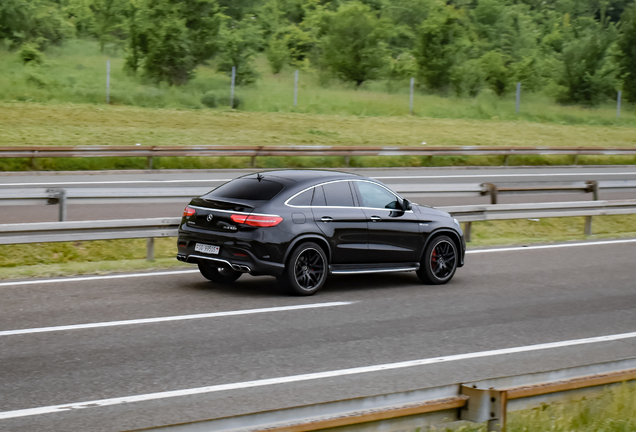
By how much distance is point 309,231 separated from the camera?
9.95 metres

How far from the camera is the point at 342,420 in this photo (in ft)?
12.5

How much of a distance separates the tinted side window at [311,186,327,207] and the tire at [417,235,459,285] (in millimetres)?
1834

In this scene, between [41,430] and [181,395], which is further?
[181,395]

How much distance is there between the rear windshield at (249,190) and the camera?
9.93 meters

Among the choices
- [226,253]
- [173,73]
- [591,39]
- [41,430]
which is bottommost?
[41,430]

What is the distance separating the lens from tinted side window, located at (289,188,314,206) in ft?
32.8

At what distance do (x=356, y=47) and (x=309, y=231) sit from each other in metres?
40.5

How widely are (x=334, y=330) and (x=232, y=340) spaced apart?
113cm

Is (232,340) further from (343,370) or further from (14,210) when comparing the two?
(14,210)

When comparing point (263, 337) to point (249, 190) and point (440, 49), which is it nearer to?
point (249, 190)

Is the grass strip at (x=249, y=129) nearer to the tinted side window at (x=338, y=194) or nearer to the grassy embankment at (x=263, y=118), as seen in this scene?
the grassy embankment at (x=263, y=118)

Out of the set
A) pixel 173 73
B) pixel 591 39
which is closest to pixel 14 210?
pixel 173 73

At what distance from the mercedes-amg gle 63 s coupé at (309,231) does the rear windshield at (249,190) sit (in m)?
0.01

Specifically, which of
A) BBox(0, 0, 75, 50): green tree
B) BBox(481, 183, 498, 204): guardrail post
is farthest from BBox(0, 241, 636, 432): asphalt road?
BBox(0, 0, 75, 50): green tree
